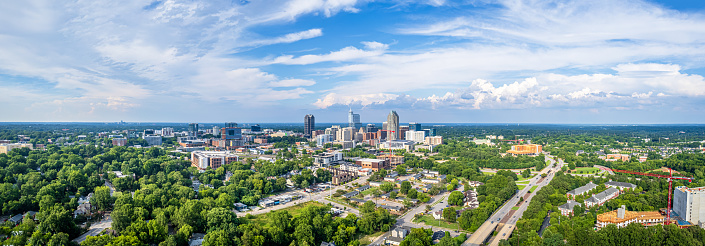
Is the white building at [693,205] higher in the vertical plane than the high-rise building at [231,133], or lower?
lower

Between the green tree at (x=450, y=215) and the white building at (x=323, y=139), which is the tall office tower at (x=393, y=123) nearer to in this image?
the white building at (x=323, y=139)

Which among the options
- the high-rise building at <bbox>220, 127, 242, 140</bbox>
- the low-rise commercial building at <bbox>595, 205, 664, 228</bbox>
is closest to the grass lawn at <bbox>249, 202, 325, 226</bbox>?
the low-rise commercial building at <bbox>595, 205, 664, 228</bbox>

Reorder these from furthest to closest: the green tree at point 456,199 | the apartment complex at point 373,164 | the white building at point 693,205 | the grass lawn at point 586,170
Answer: the apartment complex at point 373,164, the grass lawn at point 586,170, the green tree at point 456,199, the white building at point 693,205

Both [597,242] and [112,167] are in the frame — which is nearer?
[597,242]

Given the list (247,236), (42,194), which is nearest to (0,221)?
(42,194)

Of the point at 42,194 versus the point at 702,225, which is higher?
the point at 42,194

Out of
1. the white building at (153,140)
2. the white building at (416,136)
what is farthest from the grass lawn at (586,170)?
the white building at (153,140)

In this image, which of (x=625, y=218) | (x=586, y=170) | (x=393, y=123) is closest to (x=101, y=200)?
(x=625, y=218)

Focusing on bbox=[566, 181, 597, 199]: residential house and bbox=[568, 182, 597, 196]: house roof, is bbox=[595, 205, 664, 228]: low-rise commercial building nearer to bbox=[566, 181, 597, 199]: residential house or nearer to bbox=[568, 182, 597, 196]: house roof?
bbox=[566, 181, 597, 199]: residential house

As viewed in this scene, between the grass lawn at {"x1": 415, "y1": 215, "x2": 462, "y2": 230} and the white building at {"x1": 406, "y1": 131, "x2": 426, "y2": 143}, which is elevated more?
the white building at {"x1": 406, "y1": 131, "x2": 426, "y2": 143}

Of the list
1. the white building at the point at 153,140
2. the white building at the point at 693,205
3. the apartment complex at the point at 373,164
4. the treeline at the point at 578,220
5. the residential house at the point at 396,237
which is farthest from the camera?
the white building at the point at 153,140

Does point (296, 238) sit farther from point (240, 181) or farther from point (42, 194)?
point (42, 194)
